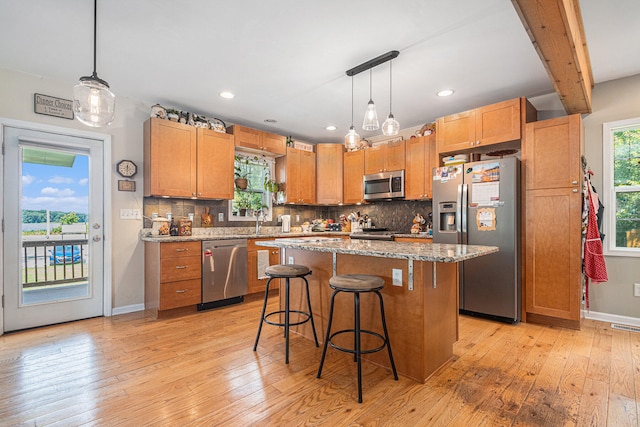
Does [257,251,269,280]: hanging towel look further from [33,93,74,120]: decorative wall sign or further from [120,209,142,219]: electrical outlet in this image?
[33,93,74,120]: decorative wall sign

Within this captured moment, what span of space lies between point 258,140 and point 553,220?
3.73 metres

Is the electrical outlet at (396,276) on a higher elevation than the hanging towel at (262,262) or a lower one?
higher

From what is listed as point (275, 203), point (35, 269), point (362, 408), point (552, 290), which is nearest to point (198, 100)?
point (275, 203)

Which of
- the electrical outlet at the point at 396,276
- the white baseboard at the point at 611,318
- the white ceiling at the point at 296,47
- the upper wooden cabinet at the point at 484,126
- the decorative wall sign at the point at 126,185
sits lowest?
the white baseboard at the point at 611,318

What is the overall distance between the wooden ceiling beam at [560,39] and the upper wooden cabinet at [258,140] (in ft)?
11.3

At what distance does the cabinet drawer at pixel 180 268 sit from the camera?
135 inches

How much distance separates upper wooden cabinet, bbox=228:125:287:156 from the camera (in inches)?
174

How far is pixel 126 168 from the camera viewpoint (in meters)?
3.65

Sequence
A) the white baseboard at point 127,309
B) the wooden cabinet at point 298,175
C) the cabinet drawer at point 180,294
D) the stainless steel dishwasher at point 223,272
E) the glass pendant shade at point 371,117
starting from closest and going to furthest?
the glass pendant shade at point 371,117 → the cabinet drawer at point 180,294 → the white baseboard at point 127,309 → the stainless steel dishwasher at point 223,272 → the wooden cabinet at point 298,175

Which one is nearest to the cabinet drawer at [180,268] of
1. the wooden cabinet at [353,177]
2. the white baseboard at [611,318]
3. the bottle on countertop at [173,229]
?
the bottle on countertop at [173,229]

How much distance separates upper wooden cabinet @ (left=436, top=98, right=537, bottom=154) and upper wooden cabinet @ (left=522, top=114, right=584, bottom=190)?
162 mm

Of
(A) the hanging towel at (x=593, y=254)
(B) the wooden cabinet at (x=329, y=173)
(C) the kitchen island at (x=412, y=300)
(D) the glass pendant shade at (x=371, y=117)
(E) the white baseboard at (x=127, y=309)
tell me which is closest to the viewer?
(C) the kitchen island at (x=412, y=300)

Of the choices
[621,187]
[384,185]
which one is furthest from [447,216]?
[621,187]

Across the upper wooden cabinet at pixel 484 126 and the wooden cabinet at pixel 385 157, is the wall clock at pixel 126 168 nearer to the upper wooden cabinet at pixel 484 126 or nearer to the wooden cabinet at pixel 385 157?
the wooden cabinet at pixel 385 157
